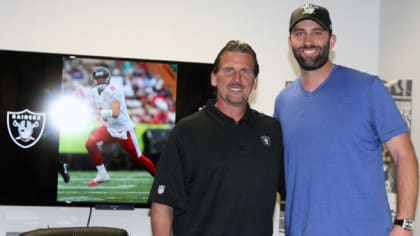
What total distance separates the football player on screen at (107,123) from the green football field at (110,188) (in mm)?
46

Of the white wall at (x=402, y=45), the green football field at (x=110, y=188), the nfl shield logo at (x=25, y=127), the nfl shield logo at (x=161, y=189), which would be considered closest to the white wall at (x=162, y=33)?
the white wall at (x=402, y=45)

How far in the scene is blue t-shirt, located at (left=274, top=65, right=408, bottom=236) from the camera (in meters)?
2.17

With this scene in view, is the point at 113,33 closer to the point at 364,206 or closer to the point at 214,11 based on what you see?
the point at 214,11

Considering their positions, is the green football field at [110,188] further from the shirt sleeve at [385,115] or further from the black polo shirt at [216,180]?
the shirt sleeve at [385,115]

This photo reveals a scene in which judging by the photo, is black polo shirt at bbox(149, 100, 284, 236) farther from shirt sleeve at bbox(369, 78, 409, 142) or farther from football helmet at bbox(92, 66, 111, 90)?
football helmet at bbox(92, 66, 111, 90)

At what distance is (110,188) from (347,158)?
1.90m

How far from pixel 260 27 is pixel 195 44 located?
525mm

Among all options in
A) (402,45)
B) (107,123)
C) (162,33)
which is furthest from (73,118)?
(402,45)

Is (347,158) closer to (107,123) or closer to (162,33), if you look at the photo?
(107,123)

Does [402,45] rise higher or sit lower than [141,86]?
higher

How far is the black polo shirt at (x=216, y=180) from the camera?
2.15 metres

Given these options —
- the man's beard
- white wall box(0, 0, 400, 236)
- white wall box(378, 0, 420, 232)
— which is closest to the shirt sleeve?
the man's beard

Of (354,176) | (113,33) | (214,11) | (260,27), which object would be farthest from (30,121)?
(354,176)

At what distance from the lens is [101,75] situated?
3.56 metres
